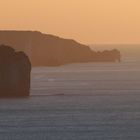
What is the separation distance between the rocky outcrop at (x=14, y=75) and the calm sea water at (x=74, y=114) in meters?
2.04

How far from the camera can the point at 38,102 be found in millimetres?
102688

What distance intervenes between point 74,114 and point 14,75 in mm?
30199

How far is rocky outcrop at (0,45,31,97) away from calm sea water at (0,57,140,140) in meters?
2.04

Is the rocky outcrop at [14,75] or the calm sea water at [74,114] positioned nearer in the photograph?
the calm sea water at [74,114]

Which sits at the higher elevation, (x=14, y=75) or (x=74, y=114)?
(x=74, y=114)

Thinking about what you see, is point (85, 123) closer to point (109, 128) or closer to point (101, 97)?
point (109, 128)

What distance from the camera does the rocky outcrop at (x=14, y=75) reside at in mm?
116812

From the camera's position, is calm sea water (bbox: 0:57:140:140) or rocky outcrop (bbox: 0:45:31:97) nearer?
calm sea water (bbox: 0:57:140:140)

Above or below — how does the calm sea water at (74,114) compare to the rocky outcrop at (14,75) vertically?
above

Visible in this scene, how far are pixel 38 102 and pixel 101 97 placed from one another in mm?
8310

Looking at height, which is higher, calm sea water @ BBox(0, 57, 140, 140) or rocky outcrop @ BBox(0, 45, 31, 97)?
calm sea water @ BBox(0, 57, 140, 140)

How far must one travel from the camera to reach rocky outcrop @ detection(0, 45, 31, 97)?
117 metres

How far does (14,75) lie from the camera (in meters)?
118

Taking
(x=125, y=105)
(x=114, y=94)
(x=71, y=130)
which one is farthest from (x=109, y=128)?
(x=114, y=94)
